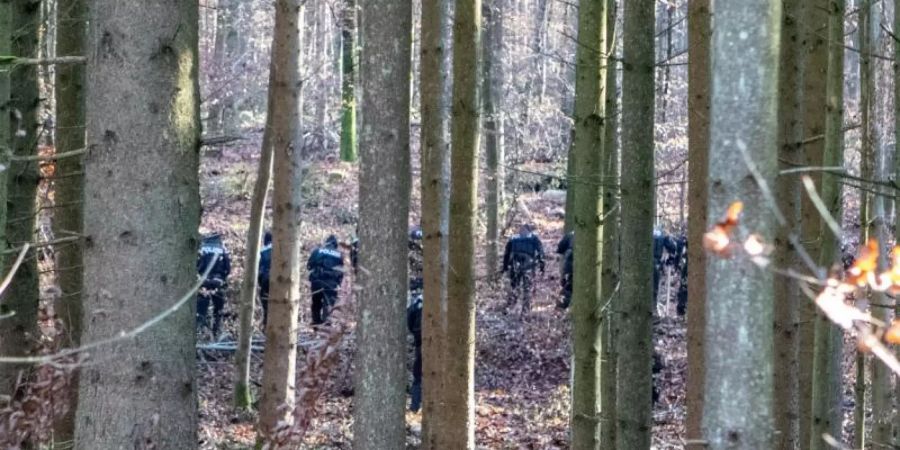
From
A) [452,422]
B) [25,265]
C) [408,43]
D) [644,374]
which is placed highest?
[408,43]

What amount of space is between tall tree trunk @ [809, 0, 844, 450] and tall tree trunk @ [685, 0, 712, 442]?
1272mm

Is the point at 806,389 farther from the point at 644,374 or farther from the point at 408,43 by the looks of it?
the point at 408,43

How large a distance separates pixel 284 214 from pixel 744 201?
6.44 m

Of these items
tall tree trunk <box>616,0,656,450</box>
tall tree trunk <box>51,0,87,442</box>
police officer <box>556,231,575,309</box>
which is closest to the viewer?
tall tree trunk <box>616,0,656,450</box>

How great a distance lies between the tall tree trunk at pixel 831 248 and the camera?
274 inches

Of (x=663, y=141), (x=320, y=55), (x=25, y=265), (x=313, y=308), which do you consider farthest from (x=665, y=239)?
(x=320, y=55)

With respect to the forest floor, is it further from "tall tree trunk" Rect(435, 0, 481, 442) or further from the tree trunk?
the tree trunk

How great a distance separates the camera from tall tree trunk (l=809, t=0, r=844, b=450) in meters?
6.96

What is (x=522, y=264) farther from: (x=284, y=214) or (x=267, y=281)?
(x=284, y=214)

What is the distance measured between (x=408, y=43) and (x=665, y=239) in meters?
13.5

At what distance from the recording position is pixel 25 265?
6898mm

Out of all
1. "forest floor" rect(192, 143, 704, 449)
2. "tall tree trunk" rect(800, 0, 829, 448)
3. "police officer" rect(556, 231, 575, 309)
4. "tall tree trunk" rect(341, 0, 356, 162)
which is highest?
"tall tree trunk" rect(341, 0, 356, 162)

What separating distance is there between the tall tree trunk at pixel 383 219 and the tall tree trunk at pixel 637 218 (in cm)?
180

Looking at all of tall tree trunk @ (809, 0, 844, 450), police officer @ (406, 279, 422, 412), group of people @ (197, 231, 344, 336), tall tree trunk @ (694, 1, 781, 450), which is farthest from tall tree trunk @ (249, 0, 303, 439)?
tall tree trunk @ (694, 1, 781, 450)
